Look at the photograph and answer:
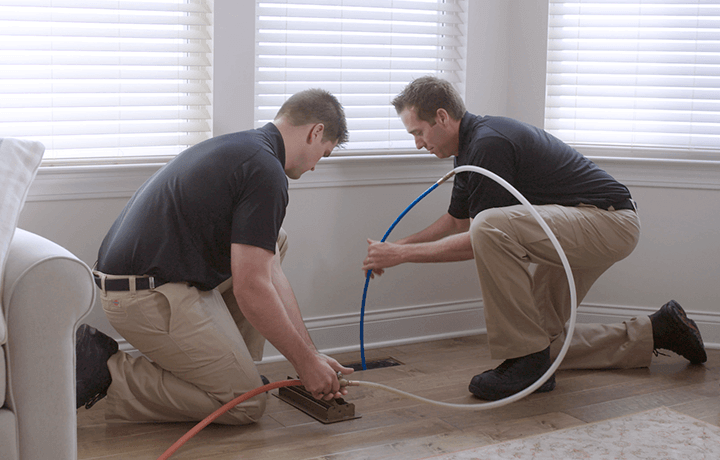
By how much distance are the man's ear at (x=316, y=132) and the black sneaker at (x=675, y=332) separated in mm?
1533

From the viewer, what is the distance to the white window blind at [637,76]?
3176 millimetres

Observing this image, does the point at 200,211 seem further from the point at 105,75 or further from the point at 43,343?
the point at 105,75

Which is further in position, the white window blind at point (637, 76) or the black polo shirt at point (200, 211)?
the white window blind at point (637, 76)

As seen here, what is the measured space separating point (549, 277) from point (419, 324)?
2.24 ft

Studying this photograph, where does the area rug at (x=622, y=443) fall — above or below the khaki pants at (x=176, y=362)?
below

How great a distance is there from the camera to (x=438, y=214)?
10.7 feet

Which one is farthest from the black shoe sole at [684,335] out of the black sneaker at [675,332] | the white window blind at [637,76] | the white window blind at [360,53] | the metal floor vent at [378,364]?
the white window blind at [360,53]

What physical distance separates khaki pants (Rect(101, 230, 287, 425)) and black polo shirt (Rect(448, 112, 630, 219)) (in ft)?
3.34

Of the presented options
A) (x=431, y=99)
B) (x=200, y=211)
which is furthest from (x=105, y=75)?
(x=431, y=99)

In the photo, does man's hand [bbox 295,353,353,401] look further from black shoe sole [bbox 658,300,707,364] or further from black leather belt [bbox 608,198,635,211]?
black shoe sole [bbox 658,300,707,364]

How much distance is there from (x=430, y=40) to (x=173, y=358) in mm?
1843

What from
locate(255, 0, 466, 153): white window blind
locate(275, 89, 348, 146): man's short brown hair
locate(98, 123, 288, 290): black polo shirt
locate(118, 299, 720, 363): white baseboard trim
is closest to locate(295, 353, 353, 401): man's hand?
locate(98, 123, 288, 290): black polo shirt

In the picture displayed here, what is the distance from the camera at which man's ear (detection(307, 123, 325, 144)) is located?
222 cm

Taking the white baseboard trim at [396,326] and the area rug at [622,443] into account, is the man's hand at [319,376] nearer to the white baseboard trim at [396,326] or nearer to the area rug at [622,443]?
the area rug at [622,443]
